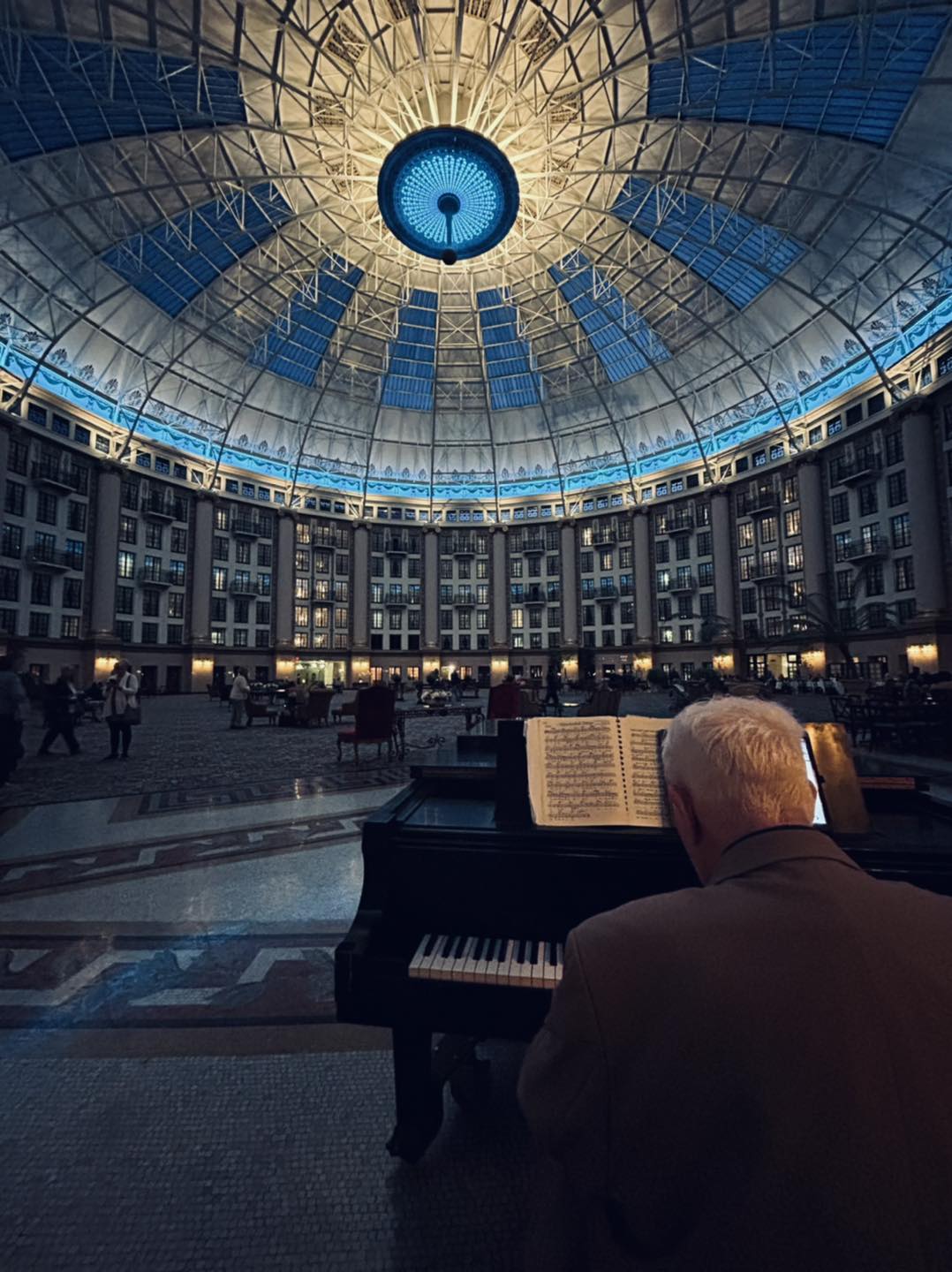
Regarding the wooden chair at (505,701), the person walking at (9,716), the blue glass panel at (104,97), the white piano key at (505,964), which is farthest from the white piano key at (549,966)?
the blue glass panel at (104,97)

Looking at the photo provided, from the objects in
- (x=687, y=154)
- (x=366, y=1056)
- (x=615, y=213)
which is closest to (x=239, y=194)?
(x=615, y=213)

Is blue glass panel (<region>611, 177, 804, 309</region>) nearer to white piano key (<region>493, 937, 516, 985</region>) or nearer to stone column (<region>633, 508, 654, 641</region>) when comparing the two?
stone column (<region>633, 508, 654, 641</region>)

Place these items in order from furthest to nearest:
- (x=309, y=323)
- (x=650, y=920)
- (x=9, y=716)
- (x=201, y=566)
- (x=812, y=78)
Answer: (x=201, y=566)
(x=309, y=323)
(x=812, y=78)
(x=9, y=716)
(x=650, y=920)

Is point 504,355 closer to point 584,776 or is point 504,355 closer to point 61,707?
point 61,707

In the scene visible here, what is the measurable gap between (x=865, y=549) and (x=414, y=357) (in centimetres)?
3366

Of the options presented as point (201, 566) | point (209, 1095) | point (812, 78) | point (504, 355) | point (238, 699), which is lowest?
point (209, 1095)

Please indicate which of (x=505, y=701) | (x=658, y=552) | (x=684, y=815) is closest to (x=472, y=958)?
(x=684, y=815)

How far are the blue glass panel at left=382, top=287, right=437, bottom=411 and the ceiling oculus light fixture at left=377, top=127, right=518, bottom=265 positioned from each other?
14868 mm

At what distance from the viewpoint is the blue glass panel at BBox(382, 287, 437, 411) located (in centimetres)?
3928

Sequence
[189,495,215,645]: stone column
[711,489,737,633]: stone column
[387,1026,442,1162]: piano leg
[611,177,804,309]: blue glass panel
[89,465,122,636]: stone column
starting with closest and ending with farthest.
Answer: [387,1026,442,1162]: piano leg
[611,177,804,309]: blue glass panel
[89,465,122,636]: stone column
[189,495,215,645]: stone column
[711,489,737,633]: stone column

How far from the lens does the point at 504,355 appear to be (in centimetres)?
4309

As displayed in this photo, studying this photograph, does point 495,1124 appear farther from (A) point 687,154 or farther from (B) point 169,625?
(B) point 169,625

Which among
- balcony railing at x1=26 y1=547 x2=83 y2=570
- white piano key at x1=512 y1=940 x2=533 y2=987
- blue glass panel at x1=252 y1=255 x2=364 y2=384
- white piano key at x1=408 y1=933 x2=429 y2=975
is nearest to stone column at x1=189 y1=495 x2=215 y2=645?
balcony railing at x1=26 y1=547 x2=83 y2=570

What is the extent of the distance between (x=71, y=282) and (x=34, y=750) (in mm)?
28473
